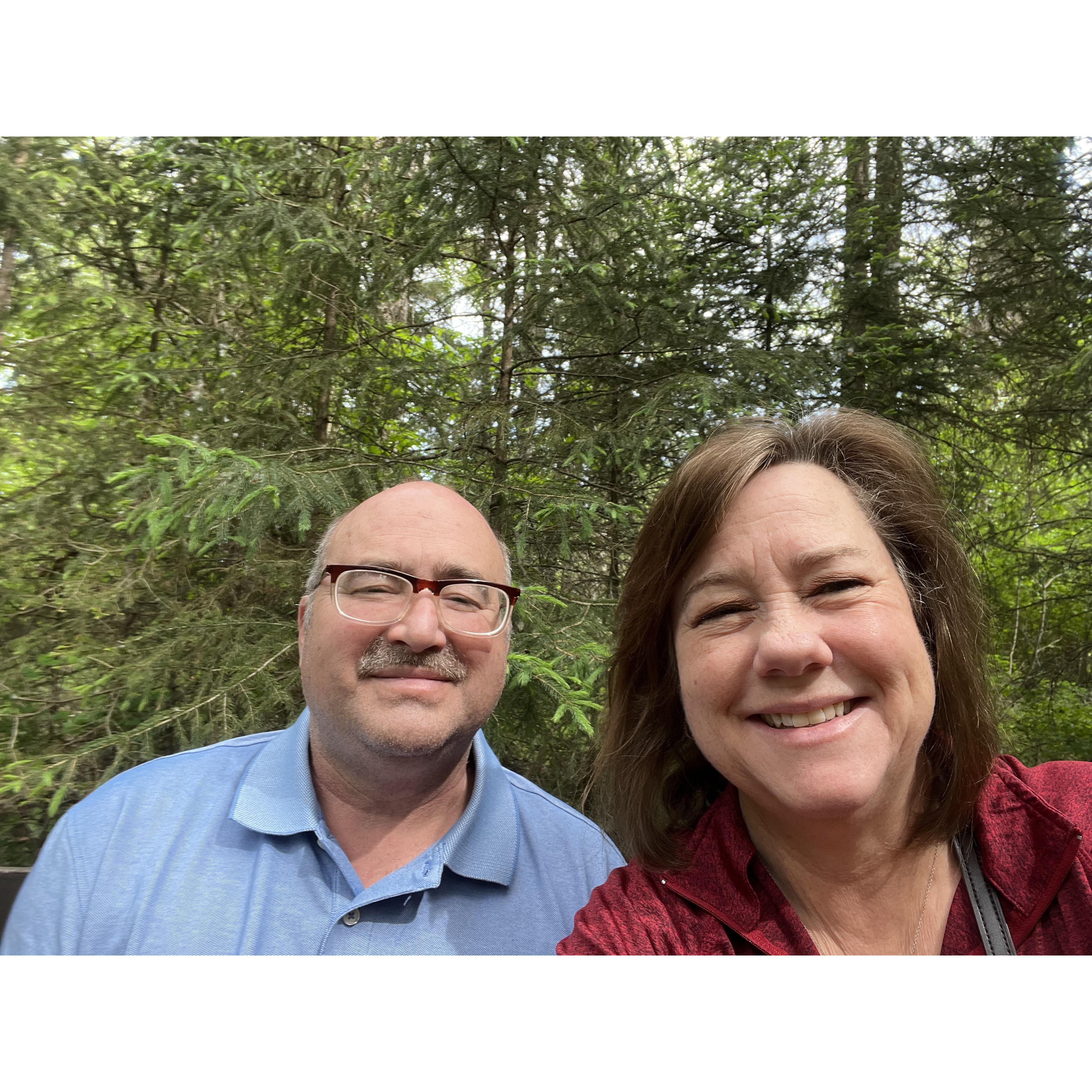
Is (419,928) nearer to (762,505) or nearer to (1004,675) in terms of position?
(762,505)

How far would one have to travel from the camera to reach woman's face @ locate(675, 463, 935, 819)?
97cm

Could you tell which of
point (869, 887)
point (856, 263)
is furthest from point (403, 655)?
point (856, 263)

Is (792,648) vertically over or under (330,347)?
under

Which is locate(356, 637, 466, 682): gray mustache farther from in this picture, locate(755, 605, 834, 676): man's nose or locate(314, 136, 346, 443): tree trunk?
locate(314, 136, 346, 443): tree trunk

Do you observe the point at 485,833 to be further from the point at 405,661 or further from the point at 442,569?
the point at 442,569

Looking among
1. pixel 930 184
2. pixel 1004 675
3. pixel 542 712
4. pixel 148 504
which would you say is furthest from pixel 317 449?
pixel 1004 675

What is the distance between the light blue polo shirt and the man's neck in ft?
0.13

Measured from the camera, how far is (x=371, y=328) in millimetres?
2355

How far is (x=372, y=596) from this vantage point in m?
1.37

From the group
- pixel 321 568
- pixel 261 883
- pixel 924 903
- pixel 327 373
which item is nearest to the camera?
pixel 924 903

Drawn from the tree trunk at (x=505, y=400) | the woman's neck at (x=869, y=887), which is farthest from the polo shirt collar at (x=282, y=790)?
the tree trunk at (x=505, y=400)

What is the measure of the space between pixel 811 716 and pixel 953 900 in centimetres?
38
